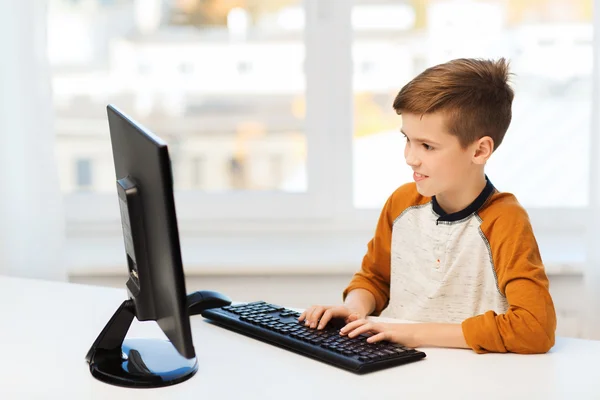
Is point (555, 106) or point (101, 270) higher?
point (555, 106)

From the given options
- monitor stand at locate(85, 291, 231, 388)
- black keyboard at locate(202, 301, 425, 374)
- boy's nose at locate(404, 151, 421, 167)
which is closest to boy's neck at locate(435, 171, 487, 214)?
boy's nose at locate(404, 151, 421, 167)

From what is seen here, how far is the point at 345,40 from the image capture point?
7.97ft

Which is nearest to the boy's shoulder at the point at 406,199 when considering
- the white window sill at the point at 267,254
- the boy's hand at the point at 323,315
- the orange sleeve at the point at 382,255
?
the orange sleeve at the point at 382,255

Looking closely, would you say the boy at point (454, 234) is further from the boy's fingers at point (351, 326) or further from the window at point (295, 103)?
the window at point (295, 103)

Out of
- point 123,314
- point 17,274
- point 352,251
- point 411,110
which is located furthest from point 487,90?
point 17,274

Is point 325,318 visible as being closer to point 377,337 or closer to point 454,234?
point 377,337

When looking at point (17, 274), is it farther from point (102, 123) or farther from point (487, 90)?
point (487, 90)

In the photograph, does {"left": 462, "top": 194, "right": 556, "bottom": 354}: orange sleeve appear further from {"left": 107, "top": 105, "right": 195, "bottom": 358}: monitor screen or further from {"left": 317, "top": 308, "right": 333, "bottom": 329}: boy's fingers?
{"left": 107, "top": 105, "right": 195, "bottom": 358}: monitor screen

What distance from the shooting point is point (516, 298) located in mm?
1354

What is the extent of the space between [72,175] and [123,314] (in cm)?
135

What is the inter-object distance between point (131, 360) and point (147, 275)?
0.53ft

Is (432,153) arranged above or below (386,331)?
above

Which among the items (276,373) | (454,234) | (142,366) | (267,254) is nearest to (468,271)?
(454,234)

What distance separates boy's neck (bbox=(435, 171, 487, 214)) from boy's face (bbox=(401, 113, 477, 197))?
0.14 ft
